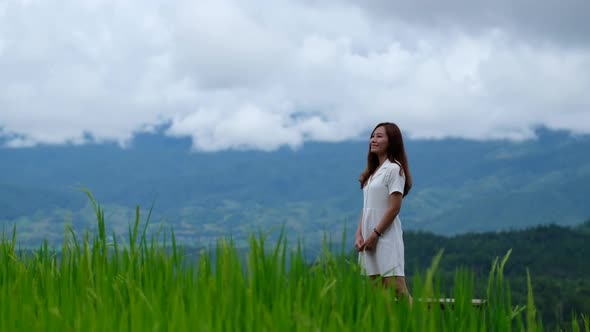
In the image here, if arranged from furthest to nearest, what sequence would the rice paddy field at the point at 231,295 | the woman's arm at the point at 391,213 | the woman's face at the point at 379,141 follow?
the woman's face at the point at 379,141 → the woman's arm at the point at 391,213 → the rice paddy field at the point at 231,295

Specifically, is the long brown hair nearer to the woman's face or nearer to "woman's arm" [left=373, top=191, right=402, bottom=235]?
the woman's face

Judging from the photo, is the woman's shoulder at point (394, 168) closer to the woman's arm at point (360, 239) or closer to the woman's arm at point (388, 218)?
the woman's arm at point (388, 218)

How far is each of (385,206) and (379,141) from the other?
550 millimetres

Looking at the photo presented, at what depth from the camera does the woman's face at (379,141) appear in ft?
19.8

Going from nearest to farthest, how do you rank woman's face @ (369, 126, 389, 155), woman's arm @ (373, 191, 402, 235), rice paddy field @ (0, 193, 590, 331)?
1. rice paddy field @ (0, 193, 590, 331)
2. woman's arm @ (373, 191, 402, 235)
3. woman's face @ (369, 126, 389, 155)

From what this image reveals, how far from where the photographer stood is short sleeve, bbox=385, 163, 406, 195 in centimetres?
595

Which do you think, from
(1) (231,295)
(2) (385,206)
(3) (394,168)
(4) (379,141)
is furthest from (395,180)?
(1) (231,295)

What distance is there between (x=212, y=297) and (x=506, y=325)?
173 centimetres

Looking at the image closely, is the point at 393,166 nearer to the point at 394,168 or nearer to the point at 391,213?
the point at 394,168

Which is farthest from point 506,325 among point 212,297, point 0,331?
point 0,331

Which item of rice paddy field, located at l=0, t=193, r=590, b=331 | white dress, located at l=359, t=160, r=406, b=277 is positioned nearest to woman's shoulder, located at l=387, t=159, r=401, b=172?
white dress, located at l=359, t=160, r=406, b=277

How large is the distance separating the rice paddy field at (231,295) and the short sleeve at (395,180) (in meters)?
1.51

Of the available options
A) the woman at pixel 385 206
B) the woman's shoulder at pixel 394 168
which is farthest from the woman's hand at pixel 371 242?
the woman's shoulder at pixel 394 168

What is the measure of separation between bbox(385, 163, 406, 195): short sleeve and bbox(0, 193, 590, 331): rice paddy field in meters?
1.51
